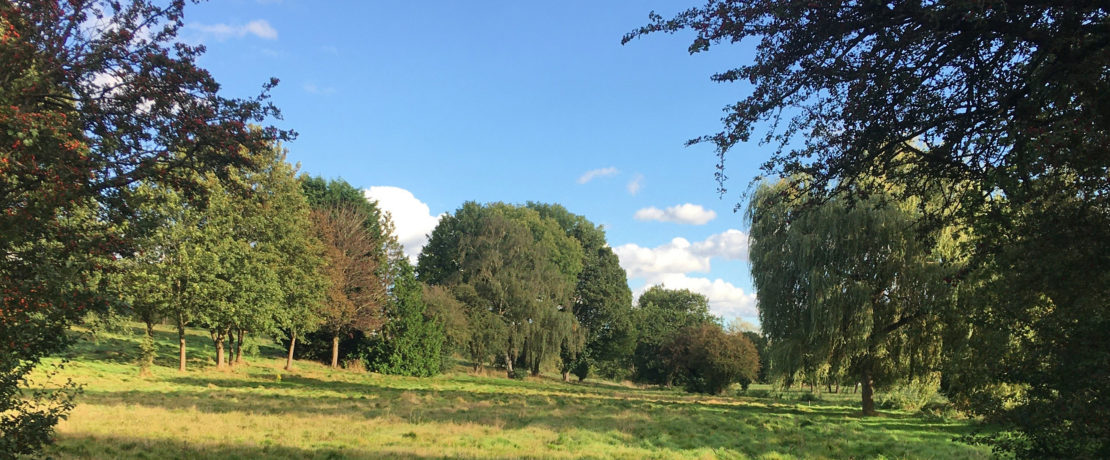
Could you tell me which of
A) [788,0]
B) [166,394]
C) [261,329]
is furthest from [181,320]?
[788,0]

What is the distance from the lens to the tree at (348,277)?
35.7 metres

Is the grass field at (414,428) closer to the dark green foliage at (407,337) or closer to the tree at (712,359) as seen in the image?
the dark green foliage at (407,337)


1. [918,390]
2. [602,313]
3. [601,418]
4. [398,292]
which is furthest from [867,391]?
[602,313]

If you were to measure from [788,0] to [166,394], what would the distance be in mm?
20282

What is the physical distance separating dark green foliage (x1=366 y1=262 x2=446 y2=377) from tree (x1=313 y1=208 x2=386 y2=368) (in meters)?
1.10

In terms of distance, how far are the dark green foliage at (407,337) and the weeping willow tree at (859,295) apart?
24.4 metres

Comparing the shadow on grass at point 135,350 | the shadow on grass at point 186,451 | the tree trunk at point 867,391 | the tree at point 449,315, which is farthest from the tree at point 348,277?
the tree trunk at point 867,391

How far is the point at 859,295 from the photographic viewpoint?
2172cm

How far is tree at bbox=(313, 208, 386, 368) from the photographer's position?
35719 mm

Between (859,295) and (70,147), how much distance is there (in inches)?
906

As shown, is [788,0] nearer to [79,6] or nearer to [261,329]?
[79,6]

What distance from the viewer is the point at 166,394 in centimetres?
1794

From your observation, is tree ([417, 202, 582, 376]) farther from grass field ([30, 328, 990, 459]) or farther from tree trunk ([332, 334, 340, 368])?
grass field ([30, 328, 990, 459])

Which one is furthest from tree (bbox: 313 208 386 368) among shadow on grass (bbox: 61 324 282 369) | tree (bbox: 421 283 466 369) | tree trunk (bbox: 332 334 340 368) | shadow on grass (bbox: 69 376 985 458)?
shadow on grass (bbox: 69 376 985 458)
